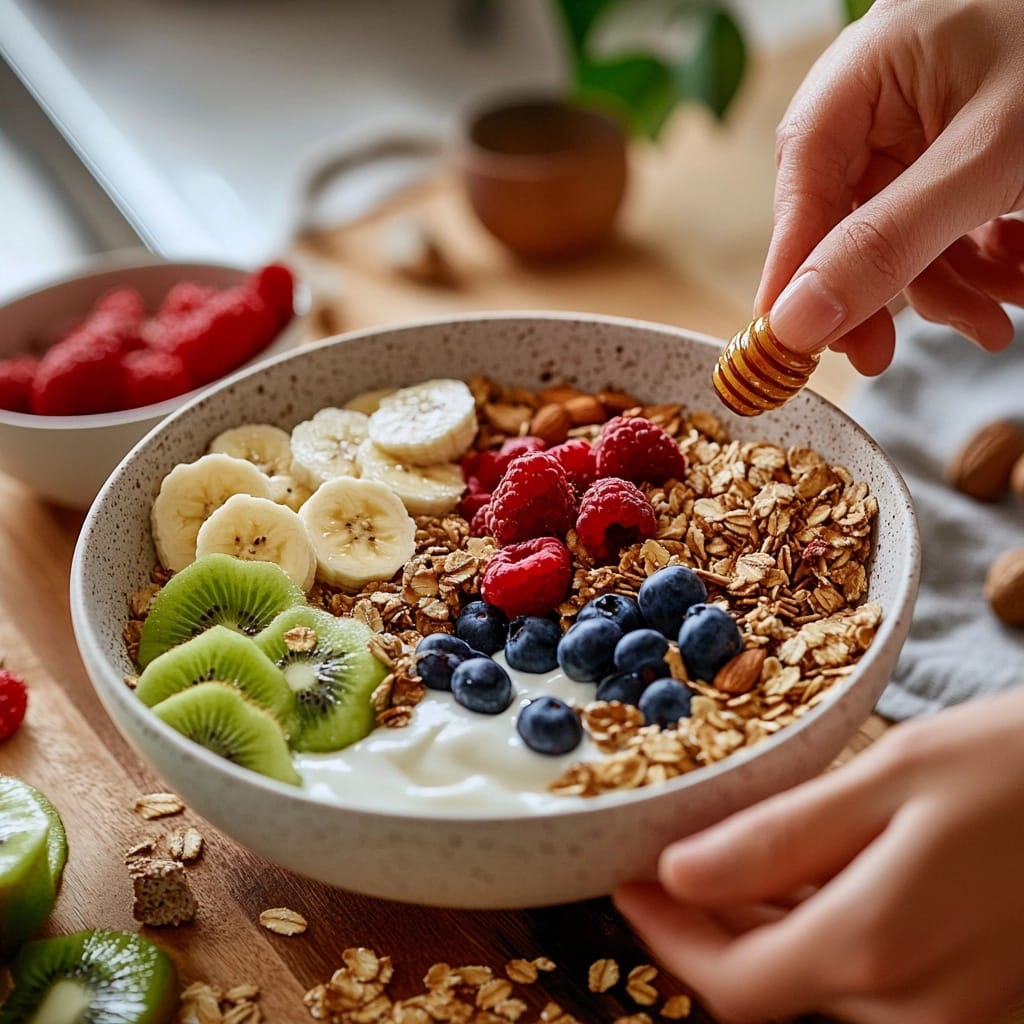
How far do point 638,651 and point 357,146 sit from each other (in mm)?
1309

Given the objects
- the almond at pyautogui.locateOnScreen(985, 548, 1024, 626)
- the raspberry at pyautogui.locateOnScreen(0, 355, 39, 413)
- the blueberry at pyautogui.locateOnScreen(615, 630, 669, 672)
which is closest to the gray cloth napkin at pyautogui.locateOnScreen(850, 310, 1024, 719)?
the almond at pyautogui.locateOnScreen(985, 548, 1024, 626)

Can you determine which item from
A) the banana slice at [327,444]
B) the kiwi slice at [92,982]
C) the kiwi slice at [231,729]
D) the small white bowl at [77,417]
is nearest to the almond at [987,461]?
the banana slice at [327,444]

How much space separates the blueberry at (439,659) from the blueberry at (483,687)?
0.02 m

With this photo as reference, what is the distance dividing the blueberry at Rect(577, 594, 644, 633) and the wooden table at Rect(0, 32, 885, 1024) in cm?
22

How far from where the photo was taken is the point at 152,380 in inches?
55.4

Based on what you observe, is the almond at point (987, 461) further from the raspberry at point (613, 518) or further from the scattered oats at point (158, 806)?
the scattered oats at point (158, 806)

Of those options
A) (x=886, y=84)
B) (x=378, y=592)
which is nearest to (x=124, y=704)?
(x=378, y=592)

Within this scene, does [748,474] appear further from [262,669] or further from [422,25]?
[422,25]

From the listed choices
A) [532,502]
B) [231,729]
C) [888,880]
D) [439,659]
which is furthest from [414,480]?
[888,880]

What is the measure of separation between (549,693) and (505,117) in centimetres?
124

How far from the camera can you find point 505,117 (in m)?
1.95

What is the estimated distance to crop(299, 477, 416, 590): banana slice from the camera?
1105mm

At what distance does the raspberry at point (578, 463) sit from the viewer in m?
1.16

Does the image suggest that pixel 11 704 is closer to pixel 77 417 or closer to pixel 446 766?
pixel 77 417
